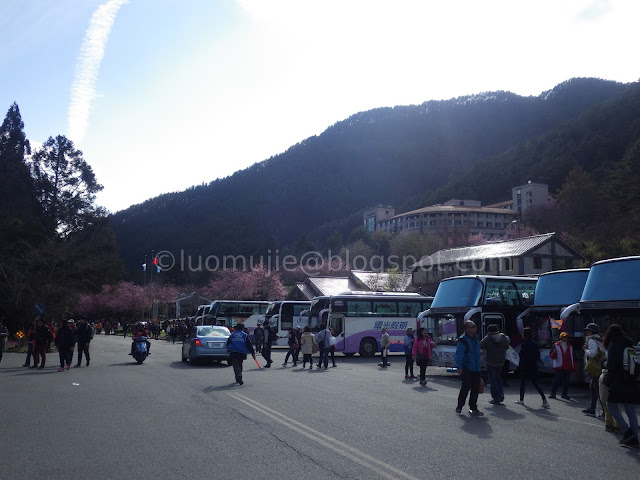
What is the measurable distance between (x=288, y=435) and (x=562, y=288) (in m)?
12.6

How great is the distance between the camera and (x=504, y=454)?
7.20 meters

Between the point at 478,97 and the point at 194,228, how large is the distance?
108738 mm

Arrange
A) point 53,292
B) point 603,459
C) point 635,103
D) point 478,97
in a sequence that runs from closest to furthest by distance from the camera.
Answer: point 603,459
point 53,292
point 635,103
point 478,97

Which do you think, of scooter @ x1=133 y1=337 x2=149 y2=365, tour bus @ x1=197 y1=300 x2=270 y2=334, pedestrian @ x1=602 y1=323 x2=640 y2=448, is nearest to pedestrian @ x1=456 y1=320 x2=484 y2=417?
pedestrian @ x1=602 y1=323 x2=640 y2=448

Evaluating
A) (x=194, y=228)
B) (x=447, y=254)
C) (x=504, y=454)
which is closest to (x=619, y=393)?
(x=504, y=454)

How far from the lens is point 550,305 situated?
1792cm

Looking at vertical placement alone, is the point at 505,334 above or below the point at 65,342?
above

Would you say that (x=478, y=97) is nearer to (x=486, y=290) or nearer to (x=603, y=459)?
(x=486, y=290)

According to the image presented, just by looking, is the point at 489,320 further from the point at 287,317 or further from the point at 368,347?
the point at 287,317

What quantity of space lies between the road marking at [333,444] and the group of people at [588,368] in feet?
10.7

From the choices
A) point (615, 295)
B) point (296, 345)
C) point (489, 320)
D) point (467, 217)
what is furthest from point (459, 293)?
point (467, 217)

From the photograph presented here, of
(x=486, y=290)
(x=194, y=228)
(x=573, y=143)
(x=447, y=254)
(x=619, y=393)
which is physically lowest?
Result: (x=619, y=393)

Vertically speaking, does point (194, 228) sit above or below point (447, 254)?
above

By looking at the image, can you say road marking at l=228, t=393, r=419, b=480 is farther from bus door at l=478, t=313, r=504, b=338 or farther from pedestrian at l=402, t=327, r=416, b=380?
bus door at l=478, t=313, r=504, b=338
